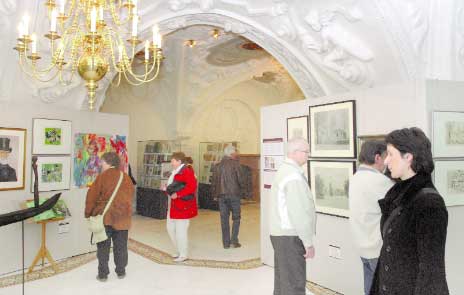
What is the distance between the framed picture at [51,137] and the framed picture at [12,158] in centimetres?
20

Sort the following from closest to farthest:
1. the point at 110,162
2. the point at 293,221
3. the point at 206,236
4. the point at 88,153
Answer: the point at 293,221
the point at 110,162
the point at 88,153
the point at 206,236

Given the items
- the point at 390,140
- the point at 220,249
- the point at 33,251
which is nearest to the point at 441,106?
the point at 390,140

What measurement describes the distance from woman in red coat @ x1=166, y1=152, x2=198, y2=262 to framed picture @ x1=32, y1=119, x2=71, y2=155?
182 cm

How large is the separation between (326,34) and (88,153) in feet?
14.5

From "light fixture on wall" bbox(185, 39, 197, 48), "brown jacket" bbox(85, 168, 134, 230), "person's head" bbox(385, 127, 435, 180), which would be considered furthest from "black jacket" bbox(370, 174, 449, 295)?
"light fixture on wall" bbox(185, 39, 197, 48)

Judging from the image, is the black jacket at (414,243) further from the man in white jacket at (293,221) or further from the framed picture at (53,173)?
the framed picture at (53,173)

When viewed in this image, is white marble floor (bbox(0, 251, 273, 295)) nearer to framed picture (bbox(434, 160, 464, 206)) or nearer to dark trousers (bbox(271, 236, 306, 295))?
dark trousers (bbox(271, 236, 306, 295))

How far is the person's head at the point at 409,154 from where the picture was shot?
1941mm

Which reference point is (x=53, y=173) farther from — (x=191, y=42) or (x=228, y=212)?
(x=191, y=42)

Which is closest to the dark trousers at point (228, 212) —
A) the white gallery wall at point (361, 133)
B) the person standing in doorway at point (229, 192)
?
the person standing in doorway at point (229, 192)

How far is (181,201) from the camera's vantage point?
607 centimetres

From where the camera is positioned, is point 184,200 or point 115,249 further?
point 184,200

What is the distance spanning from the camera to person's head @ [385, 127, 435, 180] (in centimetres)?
194

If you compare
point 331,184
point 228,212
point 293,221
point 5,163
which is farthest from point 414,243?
point 5,163
